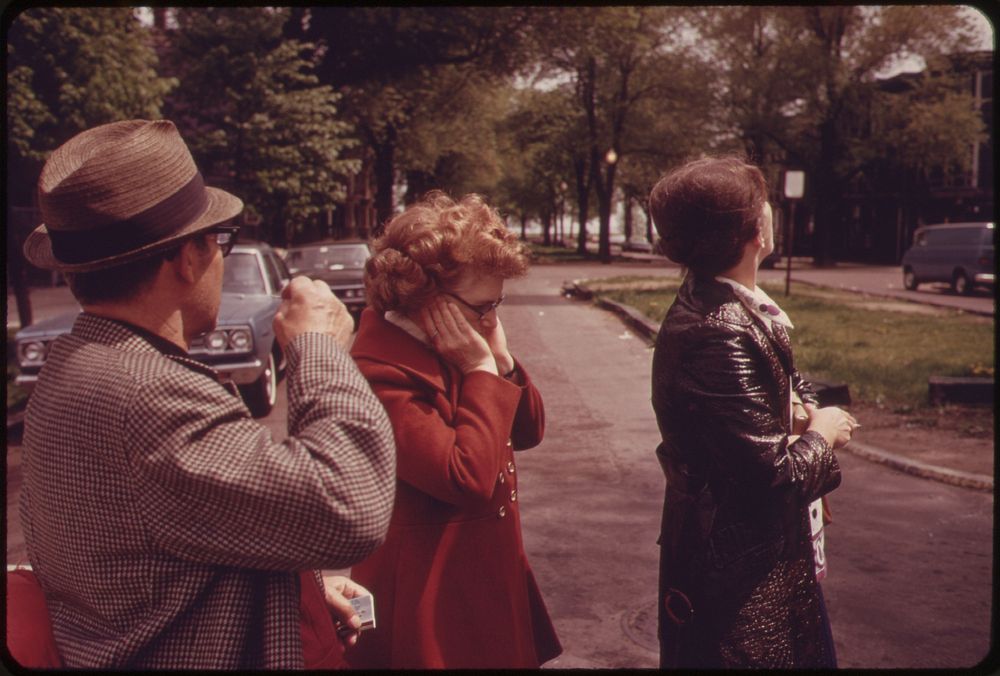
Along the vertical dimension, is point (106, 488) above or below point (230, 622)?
above

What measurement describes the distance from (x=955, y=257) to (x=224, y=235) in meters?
27.0

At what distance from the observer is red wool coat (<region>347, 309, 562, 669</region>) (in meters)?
2.13

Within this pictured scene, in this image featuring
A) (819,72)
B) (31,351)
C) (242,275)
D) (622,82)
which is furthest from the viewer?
(622,82)

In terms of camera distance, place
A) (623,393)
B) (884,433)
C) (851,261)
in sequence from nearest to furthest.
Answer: (884,433)
(623,393)
(851,261)

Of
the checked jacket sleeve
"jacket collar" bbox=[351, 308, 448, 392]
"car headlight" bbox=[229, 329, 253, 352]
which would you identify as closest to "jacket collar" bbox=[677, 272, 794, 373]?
"jacket collar" bbox=[351, 308, 448, 392]

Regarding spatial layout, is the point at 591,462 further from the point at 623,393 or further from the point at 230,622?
the point at 230,622

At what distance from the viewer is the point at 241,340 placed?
910 cm

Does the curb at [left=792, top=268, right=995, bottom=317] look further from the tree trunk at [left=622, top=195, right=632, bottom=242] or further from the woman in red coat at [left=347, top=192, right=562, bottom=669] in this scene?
the tree trunk at [left=622, top=195, right=632, bottom=242]

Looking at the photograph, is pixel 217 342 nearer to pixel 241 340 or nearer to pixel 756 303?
pixel 241 340

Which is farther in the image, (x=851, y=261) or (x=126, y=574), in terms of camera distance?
(x=851, y=261)

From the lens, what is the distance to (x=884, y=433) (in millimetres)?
8180

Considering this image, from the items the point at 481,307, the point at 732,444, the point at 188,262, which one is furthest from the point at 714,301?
the point at 188,262

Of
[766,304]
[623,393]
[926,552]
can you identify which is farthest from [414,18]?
[766,304]

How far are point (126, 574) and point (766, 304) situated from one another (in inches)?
60.5
